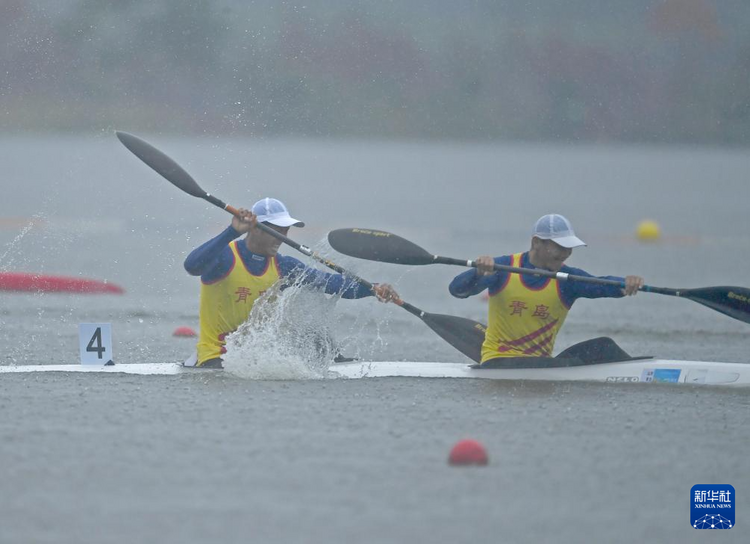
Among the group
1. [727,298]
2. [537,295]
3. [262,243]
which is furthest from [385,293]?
[727,298]

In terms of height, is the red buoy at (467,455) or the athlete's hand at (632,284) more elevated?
the athlete's hand at (632,284)

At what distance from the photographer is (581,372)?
9711mm

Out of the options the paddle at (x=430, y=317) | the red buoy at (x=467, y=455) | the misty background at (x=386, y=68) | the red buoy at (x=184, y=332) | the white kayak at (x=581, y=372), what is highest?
the misty background at (x=386, y=68)

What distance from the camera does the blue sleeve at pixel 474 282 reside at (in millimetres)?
9531

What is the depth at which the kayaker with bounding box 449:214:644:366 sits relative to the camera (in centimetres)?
972

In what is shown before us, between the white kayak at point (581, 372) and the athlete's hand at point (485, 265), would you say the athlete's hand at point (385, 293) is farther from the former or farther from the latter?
the athlete's hand at point (485, 265)

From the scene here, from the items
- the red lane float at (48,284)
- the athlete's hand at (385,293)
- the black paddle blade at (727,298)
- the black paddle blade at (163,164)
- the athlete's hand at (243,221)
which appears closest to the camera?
the athlete's hand at (243,221)

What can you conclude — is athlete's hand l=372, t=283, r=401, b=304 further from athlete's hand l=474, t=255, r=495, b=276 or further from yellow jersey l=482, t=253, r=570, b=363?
yellow jersey l=482, t=253, r=570, b=363

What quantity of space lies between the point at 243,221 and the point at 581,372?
2873mm

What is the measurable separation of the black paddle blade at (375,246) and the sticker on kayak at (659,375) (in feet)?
6.49

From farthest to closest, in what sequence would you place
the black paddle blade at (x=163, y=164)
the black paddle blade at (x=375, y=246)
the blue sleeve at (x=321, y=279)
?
the black paddle blade at (x=163, y=164) < the black paddle blade at (x=375, y=246) < the blue sleeve at (x=321, y=279)

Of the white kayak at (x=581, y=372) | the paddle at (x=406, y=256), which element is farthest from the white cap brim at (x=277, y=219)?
the white kayak at (x=581, y=372)

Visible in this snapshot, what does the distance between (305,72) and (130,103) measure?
7199 millimetres

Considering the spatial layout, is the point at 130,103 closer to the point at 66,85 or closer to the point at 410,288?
the point at 66,85
